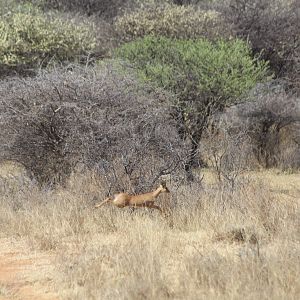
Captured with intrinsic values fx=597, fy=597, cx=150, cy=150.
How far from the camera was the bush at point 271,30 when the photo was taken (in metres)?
26.5

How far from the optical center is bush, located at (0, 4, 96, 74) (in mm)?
20828

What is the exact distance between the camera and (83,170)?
10.6 m

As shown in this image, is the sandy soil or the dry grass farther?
the sandy soil

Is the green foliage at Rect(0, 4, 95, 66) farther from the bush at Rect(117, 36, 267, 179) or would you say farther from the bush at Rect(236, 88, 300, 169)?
the bush at Rect(236, 88, 300, 169)

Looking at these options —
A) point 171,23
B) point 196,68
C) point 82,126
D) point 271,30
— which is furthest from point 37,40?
point 82,126

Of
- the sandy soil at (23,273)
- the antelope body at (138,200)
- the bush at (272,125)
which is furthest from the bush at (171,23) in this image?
the sandy soil at (23,273)

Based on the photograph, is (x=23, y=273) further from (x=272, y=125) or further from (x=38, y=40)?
(x=38, y=40)

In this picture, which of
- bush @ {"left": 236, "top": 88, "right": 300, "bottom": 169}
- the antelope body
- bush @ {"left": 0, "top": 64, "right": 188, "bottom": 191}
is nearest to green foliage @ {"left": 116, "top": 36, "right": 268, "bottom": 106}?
bush @ {"left": 236, "top": 88, "right": 300, "bottom": 169}

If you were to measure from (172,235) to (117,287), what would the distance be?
7.66 ft

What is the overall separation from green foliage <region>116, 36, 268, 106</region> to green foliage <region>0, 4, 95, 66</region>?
5892 mm

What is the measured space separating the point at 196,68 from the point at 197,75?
27cm

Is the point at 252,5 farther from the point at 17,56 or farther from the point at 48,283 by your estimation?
the point at 48,283

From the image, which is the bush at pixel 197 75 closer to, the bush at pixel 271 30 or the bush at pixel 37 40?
A: the bush at pixel 37 40

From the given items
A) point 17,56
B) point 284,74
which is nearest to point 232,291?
point 17,56
